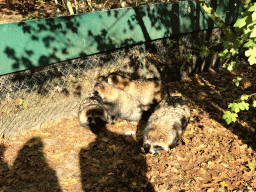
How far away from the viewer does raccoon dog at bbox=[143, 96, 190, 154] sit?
471cm

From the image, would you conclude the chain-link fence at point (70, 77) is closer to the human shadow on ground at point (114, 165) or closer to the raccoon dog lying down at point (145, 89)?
the raccoon dog lying down at point (145, 89)

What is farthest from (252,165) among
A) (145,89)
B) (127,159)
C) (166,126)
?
(145,89)

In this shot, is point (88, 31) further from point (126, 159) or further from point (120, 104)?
point (126, 159)

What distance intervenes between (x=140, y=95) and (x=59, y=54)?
2.93 metres

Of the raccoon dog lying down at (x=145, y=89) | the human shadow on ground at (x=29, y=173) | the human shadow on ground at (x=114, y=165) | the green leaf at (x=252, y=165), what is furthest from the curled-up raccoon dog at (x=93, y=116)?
the green leaf at (x=252, y=165)

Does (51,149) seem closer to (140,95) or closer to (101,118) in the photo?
(101,118)

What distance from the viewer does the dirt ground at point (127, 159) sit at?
406 centimetres

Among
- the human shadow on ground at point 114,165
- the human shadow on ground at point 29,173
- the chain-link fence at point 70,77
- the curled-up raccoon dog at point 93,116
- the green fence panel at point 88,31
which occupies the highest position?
the green fence panel at point 88,31

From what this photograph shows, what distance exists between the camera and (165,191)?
3.93m

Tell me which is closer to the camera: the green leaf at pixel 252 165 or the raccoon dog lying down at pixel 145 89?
the green leaf at pixel 252 165

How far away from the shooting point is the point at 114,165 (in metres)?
4.55

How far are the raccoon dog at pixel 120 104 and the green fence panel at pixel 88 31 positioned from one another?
132cm

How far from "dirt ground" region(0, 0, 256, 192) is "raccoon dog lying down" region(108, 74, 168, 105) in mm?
884

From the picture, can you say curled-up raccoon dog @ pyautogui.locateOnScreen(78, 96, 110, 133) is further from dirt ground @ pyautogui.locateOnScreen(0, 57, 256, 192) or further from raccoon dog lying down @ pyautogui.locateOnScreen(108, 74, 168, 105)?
raccoon dog lying down @ pyautogui.locateOnScreen(108, 74, 168, 105)
